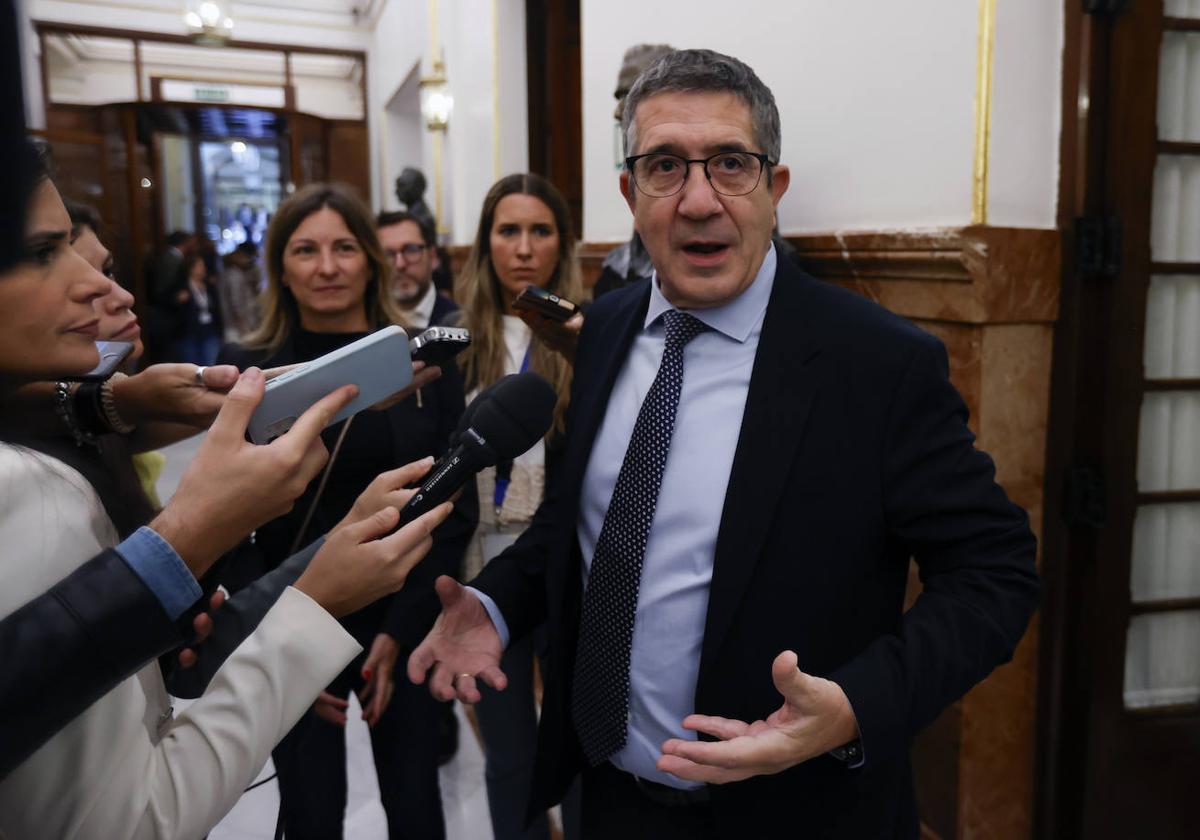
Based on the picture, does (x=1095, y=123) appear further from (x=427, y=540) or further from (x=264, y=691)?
(x=264, y=691)

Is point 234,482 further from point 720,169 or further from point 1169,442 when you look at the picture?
point 1169,442

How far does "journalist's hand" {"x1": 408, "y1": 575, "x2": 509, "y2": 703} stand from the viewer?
1.32 metres

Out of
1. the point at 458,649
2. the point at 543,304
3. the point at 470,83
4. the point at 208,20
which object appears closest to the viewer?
the point at 458,649

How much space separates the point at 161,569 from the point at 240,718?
0.21m

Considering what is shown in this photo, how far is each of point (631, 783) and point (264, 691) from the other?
2.10 ft

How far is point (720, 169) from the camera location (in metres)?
1.32

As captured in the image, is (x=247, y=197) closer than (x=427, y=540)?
No

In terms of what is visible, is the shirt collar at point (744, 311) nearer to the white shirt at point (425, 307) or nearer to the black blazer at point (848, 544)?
the black blazer at point (848, 544)

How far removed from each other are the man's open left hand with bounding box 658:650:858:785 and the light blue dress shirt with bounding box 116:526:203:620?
0.49 metres

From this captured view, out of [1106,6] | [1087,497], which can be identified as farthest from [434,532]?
[1106,6]

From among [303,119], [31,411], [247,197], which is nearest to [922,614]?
[31,411]

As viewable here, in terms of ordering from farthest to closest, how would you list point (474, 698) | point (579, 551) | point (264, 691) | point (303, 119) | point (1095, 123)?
1. point (303, 119)
2. point (1095, 123)
3. point (579, 551)
4. point (474, 698)
5. point (264, 691)

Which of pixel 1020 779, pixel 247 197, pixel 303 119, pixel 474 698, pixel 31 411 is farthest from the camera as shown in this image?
pixel 247 197

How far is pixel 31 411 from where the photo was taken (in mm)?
1073
